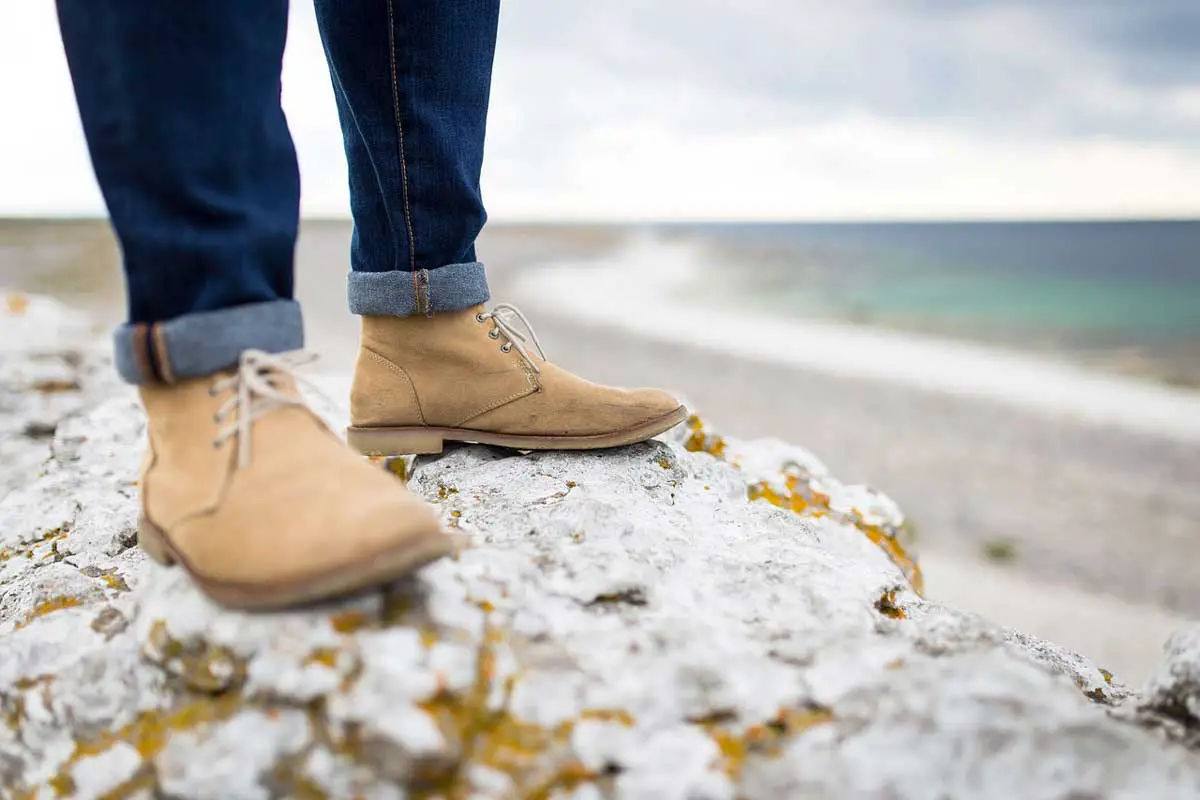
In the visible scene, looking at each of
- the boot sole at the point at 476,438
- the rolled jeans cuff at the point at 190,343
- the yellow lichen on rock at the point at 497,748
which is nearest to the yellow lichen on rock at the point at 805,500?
the boot sole at the point at 476,438

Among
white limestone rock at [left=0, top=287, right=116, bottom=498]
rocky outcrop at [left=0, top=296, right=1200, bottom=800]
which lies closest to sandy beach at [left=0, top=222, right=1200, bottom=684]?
white limestone rock at [left=0, top=287, right=116, bottom=498]

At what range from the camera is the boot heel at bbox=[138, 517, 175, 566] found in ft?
3.61

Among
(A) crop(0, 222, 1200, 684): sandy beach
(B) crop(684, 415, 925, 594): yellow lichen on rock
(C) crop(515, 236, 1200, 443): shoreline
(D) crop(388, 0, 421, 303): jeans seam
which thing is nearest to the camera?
(D) crop(388, 0, 421, 303): jeans seam

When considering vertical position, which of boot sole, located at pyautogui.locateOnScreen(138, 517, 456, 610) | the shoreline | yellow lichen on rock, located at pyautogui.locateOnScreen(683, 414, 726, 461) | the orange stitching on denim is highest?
the orange stitching on denim

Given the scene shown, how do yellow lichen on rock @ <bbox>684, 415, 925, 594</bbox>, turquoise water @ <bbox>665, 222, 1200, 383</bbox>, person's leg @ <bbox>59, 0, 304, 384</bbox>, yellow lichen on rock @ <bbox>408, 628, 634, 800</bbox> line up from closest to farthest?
1. yellow lichen on rock @ <bbox>408, 628, 634, 800</bbox>
2. person's leg @ <bbox>59, 0, 304, 384</bbox>
3. yellow lichen on rock @ <bbox>684, 415, 925, 594</bbox>
4. turquoise water @ <bbox>665, 222, 1200, 383</bbox>

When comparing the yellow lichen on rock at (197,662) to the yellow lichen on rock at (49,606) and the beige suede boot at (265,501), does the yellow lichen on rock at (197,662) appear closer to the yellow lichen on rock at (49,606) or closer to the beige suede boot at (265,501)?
the beige suede boot at (265,501)

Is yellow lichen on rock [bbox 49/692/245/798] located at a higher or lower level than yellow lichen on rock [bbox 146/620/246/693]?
lower

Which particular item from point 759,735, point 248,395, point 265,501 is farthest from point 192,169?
point 759,735

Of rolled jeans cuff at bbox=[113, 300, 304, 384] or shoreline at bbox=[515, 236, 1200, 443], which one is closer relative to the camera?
rolled jeans cuff at bbox=[113, 300, 304, 384]

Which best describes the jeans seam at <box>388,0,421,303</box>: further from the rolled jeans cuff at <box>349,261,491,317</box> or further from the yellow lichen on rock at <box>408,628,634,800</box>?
the yellow lichen on rock at <box>408,628,634,800</box>

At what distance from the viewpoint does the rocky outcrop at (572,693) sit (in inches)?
34.2

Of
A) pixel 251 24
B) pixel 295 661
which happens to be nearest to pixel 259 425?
pixel 295 661

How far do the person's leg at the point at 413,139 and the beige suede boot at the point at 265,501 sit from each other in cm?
44

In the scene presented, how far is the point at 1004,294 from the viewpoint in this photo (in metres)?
20.9
